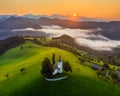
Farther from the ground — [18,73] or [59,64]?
[59,64]

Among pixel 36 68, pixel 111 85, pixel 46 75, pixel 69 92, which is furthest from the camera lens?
pixel 36 68

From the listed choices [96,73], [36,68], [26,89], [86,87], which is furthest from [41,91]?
[96,73]

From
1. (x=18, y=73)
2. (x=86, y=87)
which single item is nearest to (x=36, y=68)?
(x=18, y=73)

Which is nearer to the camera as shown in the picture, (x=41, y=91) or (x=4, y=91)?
(x=41, y=91)

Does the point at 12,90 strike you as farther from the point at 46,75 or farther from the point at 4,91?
the point at 46,75

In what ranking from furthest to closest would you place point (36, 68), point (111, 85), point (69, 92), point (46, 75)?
point (36, 68) → point (111, 85) → point (46, 75) → point (69, 92)

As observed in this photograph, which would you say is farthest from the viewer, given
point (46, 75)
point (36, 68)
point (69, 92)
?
point (36, 68)

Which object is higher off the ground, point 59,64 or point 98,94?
point 59,64

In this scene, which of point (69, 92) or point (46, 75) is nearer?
point (69, 92)

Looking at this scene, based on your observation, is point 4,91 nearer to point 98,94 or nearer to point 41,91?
point 41,91
